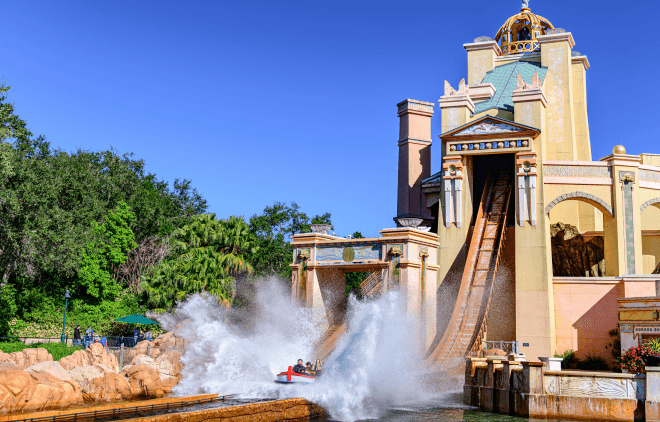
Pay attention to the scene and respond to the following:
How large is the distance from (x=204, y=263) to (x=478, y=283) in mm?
15532

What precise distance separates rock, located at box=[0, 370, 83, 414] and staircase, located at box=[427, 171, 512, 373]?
46.7ft

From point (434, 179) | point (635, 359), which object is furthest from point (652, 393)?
point (434, 179)

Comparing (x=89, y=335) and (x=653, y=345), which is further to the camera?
(x=89, y=335)

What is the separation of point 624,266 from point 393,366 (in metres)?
12.9

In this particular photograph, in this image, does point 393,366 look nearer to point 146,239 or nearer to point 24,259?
point 24,259

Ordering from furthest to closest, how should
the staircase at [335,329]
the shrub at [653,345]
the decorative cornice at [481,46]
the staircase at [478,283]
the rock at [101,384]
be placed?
the decorative cornice at [481,46], the staircase at [335,329], the staircase at [478,283], the rock at [101,384], the shrub at [653,345]

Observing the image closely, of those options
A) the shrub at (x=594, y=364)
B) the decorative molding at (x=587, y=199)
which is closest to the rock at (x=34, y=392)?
the shrub at (x=594, y=364)

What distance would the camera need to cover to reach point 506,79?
38.2 m

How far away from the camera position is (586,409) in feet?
56.8

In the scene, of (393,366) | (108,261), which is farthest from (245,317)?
(393,366)

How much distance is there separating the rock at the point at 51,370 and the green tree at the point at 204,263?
1293 cm

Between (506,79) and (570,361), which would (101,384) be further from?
(506,79)

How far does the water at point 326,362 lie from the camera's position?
20.1 metres

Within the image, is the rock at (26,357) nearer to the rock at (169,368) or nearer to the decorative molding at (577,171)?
the rock at (169,368)
